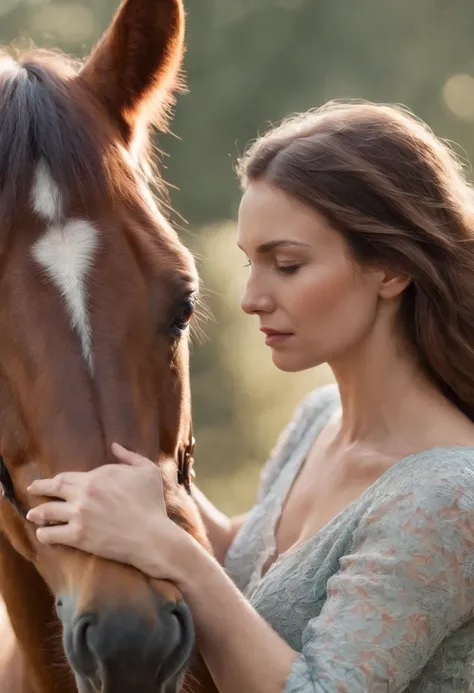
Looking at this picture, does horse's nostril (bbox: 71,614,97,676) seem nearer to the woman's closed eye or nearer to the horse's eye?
the horse's eye

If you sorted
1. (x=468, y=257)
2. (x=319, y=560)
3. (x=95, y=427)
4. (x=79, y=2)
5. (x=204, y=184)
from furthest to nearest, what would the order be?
(x=204, y=184)
(x=79, y=2)
(x=468, y=257)
(x=319, y=560)
(x=95, y=427)

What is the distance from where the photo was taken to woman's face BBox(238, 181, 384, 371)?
167 cm

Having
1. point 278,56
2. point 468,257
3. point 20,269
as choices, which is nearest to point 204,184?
point 278,56

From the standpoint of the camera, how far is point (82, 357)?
1.38m

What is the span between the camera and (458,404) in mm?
1780

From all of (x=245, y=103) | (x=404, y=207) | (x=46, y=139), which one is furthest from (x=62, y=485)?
(x=245, y=103)

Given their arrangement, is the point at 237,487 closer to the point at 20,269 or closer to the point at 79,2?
the point at 79,2

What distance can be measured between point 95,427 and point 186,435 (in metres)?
0.35

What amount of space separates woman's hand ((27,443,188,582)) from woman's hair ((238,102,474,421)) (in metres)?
0.61

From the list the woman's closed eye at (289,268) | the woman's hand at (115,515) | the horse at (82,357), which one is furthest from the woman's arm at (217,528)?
the woman's hand at (115,515)

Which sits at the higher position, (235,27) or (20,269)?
(235,27)

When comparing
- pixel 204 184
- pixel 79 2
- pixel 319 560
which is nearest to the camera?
pixel 319 560

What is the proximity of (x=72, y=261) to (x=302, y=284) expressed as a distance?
44 centimetres

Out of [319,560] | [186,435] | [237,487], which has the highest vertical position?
[186,435]
